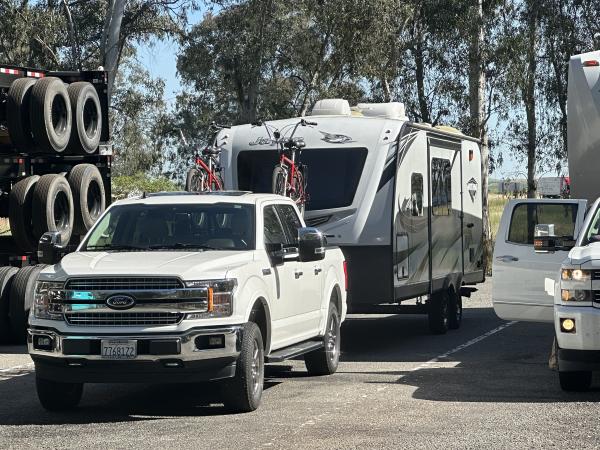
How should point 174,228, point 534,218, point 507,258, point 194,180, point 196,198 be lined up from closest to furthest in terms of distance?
1. point 174,228
2. point 196,198
3. point 507,258
4. point 534,218
5. point 194,180

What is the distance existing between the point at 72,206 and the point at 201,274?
798 centimetres

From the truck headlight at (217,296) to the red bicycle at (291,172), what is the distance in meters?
5.00

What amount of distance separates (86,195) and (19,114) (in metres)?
1.68

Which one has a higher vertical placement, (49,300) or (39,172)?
(39,172)

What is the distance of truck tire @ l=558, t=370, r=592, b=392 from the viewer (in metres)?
11.4

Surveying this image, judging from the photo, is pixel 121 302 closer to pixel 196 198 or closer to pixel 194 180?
pixel 196 198

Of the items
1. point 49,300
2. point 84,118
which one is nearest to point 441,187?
point 84,118

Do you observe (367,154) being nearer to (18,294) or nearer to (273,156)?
(273,156)

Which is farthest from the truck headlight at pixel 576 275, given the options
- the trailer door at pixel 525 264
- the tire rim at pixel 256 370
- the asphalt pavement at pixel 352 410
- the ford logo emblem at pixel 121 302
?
the ford logo emblem at pixel 121 302

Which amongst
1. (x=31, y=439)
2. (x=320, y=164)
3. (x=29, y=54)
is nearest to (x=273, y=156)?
(x=320, y=164)

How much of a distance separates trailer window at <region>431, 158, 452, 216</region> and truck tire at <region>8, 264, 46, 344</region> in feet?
18.2

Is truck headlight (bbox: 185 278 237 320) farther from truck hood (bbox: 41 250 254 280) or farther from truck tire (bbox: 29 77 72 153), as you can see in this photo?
truck tire (bbox: 29 77 72 153)

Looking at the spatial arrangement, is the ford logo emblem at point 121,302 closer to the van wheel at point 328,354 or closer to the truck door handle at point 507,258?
the van wheel at point 328,354

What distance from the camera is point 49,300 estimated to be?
10555 mm
